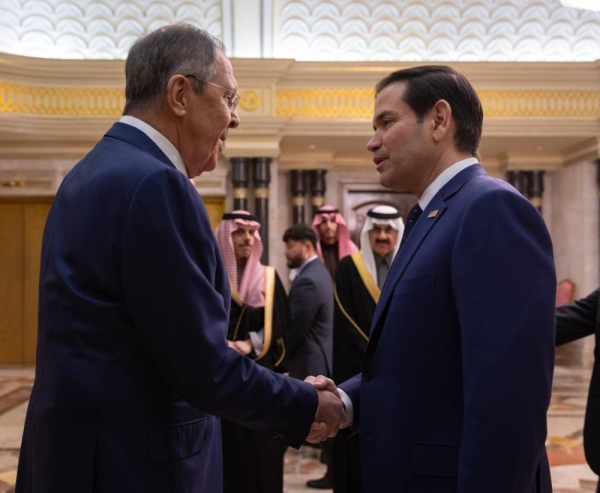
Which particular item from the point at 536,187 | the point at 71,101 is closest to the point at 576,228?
the point at 536,187

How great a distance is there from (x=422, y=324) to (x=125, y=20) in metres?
9.48

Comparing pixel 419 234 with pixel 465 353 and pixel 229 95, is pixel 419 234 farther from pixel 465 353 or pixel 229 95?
pixel 229 95

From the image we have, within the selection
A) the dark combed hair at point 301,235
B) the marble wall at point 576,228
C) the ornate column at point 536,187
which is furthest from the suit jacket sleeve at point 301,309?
the ornate column at point 536,187

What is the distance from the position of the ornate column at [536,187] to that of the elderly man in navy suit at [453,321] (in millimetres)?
9078

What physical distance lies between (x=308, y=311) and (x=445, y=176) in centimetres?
331

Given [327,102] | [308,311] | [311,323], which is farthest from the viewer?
[327,102]

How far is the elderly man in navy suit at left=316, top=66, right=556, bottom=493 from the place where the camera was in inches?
52.9

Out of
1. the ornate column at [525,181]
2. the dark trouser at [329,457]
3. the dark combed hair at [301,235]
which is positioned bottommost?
the dark trouser at [329,457]

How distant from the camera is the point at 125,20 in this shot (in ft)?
32.6

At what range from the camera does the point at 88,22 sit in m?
9.86

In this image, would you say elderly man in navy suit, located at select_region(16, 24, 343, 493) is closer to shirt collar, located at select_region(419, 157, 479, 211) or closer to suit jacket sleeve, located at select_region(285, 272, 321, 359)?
shirt collar, located at select_region(419, 157, 479, 211)

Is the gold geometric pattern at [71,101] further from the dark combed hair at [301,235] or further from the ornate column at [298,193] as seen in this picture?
the dark combed hair at [301,235]

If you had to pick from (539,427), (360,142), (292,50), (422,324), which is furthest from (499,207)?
(292,50)

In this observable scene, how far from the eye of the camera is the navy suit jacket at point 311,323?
4922mm
